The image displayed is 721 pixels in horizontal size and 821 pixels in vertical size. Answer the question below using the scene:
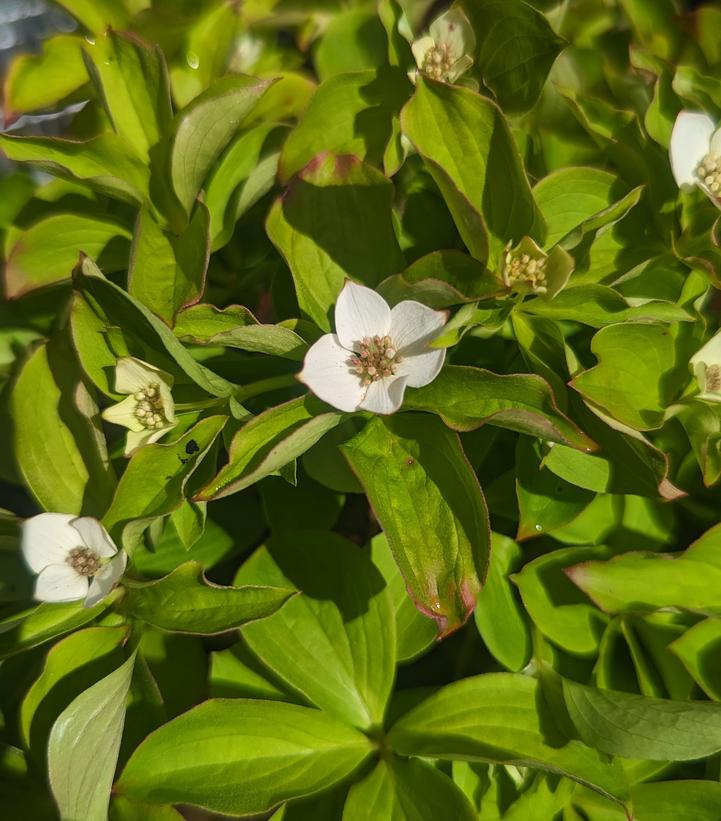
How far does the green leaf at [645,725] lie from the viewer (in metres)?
0.73

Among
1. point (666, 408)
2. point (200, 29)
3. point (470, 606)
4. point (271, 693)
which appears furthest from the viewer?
point (200, 29)

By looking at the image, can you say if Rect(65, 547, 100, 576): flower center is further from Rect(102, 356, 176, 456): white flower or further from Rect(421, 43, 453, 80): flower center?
Rect(421, 43, 453, 80): flower center

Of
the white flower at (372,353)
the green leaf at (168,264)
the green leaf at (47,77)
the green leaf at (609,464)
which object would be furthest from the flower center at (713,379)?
the green leaf at (47,77)

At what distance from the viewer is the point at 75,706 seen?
738 mm

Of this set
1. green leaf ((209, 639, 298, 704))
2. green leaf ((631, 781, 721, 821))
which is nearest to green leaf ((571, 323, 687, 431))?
green leaf ((631, 781, 721, 821))

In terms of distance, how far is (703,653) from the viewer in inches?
33.2

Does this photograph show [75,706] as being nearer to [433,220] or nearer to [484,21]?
[433,220]

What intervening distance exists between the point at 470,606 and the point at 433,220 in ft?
1.70

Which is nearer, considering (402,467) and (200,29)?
(402,467)

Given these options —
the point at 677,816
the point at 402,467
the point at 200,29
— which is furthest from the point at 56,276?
the point at 677,816

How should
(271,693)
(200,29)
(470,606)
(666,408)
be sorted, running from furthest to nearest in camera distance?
1. (200,29)
2. (271,693)
3. (666,408)
4. (470,606)

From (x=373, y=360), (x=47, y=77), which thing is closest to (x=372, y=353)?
(x=373, y=360)

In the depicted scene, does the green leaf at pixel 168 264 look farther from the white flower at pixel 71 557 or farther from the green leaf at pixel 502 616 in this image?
the green leaf at pixel 502 616

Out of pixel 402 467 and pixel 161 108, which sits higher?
→ pixel 161 108
